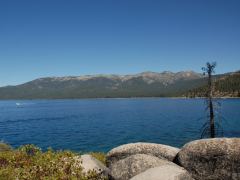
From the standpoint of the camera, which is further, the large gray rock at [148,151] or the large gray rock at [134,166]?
the large gray rock at [148,151]

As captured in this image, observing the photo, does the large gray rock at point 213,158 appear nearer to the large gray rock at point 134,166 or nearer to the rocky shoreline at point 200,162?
the rocky shoreline at point 200,162

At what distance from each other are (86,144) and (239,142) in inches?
2366

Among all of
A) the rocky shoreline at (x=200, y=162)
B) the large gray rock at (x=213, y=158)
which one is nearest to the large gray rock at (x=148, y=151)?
the rocky shoreline at (x=200, y=162)

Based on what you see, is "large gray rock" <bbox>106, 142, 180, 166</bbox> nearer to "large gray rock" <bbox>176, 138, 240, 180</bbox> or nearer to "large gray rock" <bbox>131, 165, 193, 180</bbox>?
"large gray rock" <bbox>176, 138, 240, 180</bbox>

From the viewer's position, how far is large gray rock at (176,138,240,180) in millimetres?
15985

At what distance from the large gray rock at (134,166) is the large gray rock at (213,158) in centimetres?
168

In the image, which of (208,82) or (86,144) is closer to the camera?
(208,82)

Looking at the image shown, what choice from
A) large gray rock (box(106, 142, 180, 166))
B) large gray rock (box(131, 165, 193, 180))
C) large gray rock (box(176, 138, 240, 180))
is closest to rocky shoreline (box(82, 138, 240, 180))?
large gray rock (box(176, 138, 240, 180))

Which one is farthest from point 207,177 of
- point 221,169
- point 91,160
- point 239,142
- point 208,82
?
point 208,82

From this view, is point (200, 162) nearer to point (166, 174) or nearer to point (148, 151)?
point (148, 151)

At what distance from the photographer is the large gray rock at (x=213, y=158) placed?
16.0m

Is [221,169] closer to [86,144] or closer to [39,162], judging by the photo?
[39,162]

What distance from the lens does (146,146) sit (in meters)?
19.4

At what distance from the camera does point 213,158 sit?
16422 mm
